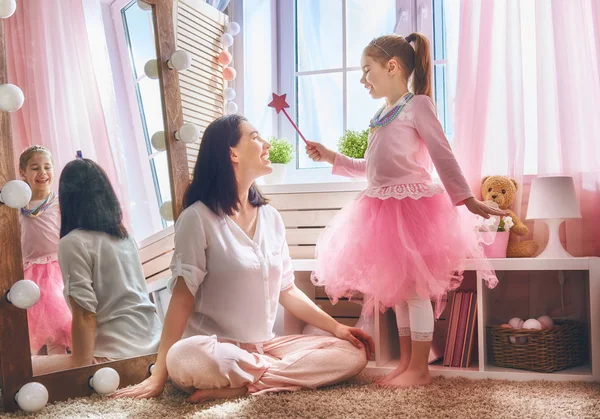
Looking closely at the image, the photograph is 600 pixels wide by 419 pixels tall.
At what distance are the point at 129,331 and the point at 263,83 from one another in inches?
54.8

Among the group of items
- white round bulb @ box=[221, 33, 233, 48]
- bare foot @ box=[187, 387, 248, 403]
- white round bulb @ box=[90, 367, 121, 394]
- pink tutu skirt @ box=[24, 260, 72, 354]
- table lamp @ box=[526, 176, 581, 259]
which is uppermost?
white round bulb @ box=[221, 33, 233, 48]

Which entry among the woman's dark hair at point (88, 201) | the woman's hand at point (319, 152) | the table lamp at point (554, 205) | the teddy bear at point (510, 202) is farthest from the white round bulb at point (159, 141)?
the table lamp at point (554, 205)

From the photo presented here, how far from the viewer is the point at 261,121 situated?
2.84m

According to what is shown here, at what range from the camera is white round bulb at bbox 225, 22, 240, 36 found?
2.63 metres

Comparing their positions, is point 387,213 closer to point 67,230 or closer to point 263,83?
point 67,230

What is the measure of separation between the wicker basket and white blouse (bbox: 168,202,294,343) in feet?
2.47

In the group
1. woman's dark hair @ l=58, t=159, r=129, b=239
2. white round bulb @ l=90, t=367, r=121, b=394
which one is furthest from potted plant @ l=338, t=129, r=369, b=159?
white round bulb @ l=90, t=367, r=121, b=394

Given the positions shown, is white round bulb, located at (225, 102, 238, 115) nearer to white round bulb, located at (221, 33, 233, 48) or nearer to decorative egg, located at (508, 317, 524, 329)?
white round bulb, located at (221, 33, 233, 48)

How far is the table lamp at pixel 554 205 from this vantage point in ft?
6.46

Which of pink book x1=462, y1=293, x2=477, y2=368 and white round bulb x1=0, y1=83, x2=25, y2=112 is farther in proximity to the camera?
pink book x1=462, y1=293, x2=477, y2=368

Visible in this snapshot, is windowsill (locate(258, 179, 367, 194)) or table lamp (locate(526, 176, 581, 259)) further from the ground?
windowsill (locate(258, 179, 367, 194))

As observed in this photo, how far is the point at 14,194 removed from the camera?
4.90 feet

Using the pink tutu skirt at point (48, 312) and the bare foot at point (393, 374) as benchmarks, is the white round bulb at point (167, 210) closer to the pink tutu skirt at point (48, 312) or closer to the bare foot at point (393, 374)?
the pink tutu skirt at point (48, 312)

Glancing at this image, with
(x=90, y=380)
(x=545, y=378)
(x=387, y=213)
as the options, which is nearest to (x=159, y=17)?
(x=387, y=213)
